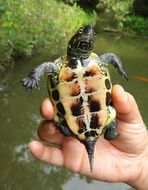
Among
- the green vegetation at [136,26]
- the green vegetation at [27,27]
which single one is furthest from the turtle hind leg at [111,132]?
the green vegetation at [136,26]

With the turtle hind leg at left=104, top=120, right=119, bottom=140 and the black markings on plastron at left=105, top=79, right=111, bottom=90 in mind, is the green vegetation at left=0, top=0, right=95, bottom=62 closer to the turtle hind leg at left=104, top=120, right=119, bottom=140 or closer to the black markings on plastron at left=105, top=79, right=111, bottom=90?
the turtle hind leg at left=104, top=120, right=119, bottom=140

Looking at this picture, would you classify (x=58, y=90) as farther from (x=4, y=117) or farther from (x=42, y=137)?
(x=4, y=117)

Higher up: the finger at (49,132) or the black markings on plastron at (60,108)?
the black markings on plastron at (60,108)

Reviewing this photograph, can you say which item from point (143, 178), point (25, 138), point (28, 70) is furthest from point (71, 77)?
point (28, 70)

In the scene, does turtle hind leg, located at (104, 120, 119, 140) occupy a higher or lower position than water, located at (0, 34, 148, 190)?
higher

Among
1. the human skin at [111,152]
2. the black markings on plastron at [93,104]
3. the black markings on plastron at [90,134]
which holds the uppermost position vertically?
the black markings on plastron at [93,104]

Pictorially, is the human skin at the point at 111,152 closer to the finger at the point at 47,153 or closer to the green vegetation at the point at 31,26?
the finger at the point at 47,153

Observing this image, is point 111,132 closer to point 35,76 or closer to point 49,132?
point 49,132

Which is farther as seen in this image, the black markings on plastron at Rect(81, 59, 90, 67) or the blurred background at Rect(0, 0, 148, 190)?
the blurred background at Rect(0, 0, 148, 190)

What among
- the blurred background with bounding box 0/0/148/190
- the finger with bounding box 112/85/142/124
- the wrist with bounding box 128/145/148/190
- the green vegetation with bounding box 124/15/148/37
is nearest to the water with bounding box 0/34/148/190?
the blurred background with bounding box 0/0/148/190
